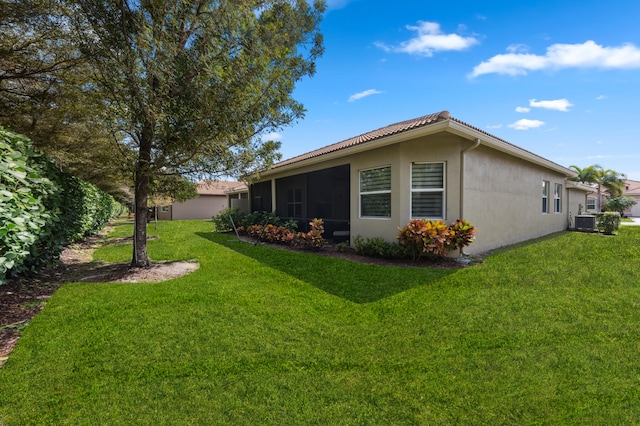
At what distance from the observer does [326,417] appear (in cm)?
228

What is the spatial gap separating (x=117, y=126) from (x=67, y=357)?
14.3 ft

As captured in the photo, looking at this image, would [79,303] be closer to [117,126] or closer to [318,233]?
[117,126]

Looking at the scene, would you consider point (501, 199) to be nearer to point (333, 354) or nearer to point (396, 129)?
point (396, 129)

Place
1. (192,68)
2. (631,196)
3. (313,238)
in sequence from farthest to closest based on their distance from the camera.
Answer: (631,196), (313,238), (192,68)

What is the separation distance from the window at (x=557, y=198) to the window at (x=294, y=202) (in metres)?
11.8

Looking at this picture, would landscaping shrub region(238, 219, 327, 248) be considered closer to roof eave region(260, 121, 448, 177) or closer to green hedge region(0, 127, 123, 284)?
roof eave region(260, 121, 448, 177)

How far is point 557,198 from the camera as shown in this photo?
1460 cm

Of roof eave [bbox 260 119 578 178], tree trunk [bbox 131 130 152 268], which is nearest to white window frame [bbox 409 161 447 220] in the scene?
roof eave [bbox 260 119 578 178]

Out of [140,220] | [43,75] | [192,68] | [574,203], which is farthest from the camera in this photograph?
[574,203]

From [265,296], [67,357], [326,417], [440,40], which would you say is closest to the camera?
[326,417]

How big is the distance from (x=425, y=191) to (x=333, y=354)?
6.05 m

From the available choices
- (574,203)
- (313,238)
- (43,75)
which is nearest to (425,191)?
(313,238)

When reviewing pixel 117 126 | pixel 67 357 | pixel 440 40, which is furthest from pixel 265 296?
pixel 440 40

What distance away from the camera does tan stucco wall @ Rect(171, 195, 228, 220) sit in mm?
29078
